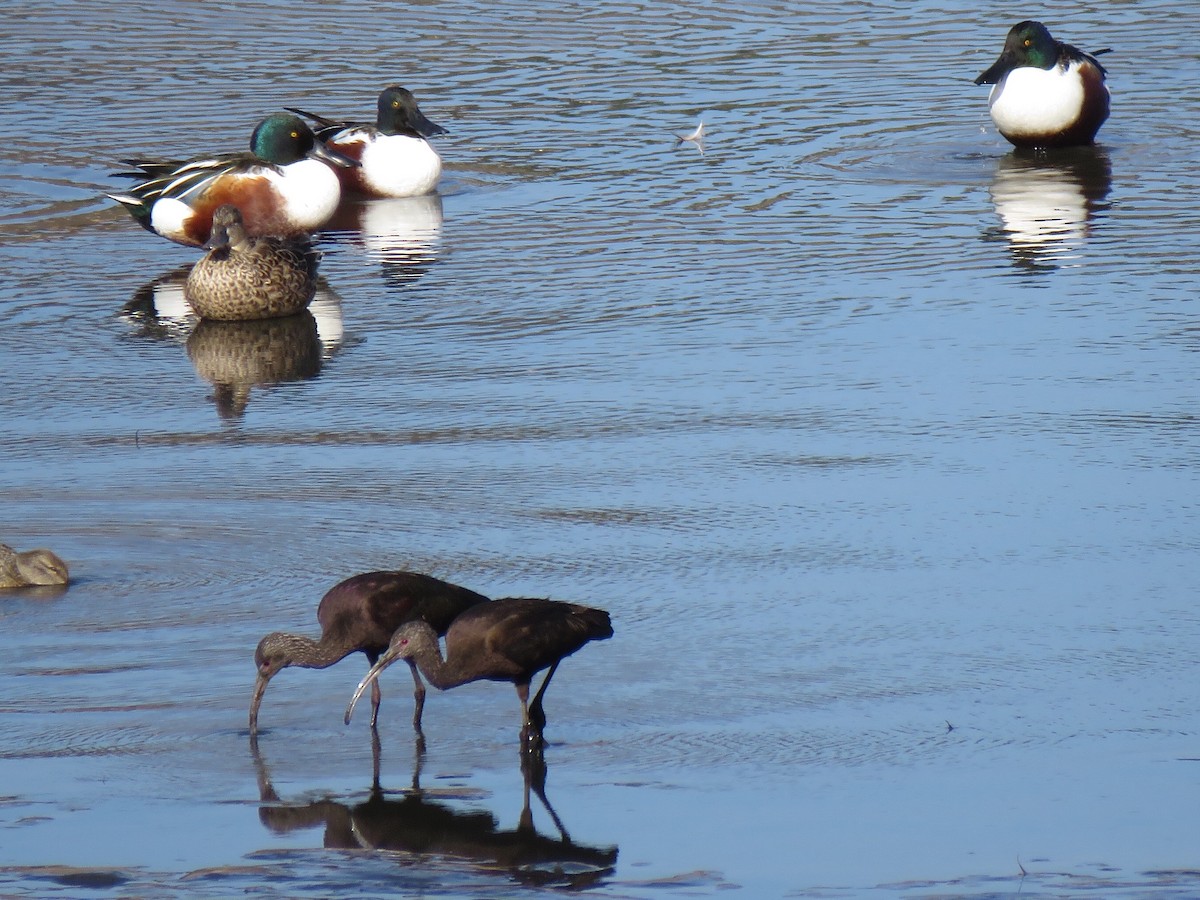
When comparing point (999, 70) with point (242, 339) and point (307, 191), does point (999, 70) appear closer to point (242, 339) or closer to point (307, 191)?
point (307, 191)

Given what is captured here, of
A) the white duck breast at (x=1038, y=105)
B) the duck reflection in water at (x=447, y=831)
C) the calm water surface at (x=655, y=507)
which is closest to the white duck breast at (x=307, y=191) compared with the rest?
the calm water surface at (x=655, y=507)

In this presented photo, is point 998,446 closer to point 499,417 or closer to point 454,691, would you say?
point 499,417

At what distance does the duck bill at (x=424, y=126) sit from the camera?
15.0 metres

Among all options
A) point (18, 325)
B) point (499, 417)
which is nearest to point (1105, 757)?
point (499, 417)

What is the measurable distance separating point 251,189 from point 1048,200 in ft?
16.7

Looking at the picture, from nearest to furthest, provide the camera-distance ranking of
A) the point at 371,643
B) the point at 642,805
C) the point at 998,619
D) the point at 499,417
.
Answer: the point at 642,805
the point at 371,643
the point at 998,619
the point at 499,417

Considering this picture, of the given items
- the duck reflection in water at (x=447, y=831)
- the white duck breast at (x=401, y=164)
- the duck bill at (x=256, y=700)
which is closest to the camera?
the duck reflection in water at (x=447, y=831)

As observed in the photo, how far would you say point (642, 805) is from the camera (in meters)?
5.68

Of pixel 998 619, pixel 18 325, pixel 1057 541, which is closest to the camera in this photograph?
pixel 998 619

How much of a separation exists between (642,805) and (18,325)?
262 inches

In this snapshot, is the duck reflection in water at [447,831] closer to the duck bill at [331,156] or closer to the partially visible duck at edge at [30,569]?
the partially visible duck at edge at [30,569]

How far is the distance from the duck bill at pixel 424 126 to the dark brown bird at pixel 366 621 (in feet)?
28.8

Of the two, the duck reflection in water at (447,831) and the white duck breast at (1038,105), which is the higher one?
the white duck breast at (1038,105)

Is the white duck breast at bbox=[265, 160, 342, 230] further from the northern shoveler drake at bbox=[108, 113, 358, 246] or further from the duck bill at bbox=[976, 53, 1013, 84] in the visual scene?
the duck bill at bbox=[976, 53, 1013, 84]
